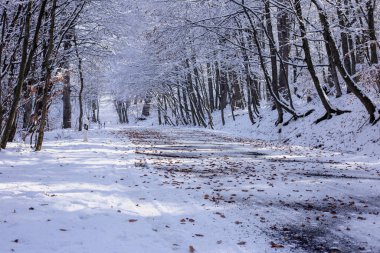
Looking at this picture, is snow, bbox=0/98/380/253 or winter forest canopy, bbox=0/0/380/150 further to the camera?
winter forest canopy, bbox=0/0/380/150

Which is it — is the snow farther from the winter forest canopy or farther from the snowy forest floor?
the winter forest canopy

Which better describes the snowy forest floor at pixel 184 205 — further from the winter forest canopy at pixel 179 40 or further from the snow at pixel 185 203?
the winter forest canopy at pixel 179 40

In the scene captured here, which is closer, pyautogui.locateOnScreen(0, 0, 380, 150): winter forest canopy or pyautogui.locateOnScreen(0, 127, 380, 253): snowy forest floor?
pyautogui.locateOnScreen(0, 127, 380, 253): snowy forest floor

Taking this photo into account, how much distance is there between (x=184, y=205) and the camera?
7.04 m

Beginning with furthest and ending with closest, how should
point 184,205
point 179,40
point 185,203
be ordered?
1. point 179,40
2. point 185,203
3. point 184,205

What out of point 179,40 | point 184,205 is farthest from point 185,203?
point 179,40

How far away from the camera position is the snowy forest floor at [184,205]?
5.16 m

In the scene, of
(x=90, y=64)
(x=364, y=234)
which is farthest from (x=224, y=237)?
(x=90, y=64)

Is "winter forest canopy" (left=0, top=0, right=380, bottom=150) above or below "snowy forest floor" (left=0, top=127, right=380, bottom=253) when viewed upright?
above

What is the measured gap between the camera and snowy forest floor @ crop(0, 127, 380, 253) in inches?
203

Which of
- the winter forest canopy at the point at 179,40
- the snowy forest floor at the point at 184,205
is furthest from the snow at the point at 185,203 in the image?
the winter forest canopy at the point at 179,40

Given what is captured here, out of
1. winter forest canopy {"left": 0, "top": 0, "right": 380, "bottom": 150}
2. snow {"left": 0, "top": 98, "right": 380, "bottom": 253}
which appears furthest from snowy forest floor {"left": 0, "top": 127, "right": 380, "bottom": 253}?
winter forest canopy {"left": 0, "top": 0, "right": 380, "bottom": 150}

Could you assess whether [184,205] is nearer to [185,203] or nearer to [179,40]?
[185,203]

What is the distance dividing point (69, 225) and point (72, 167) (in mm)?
4648
